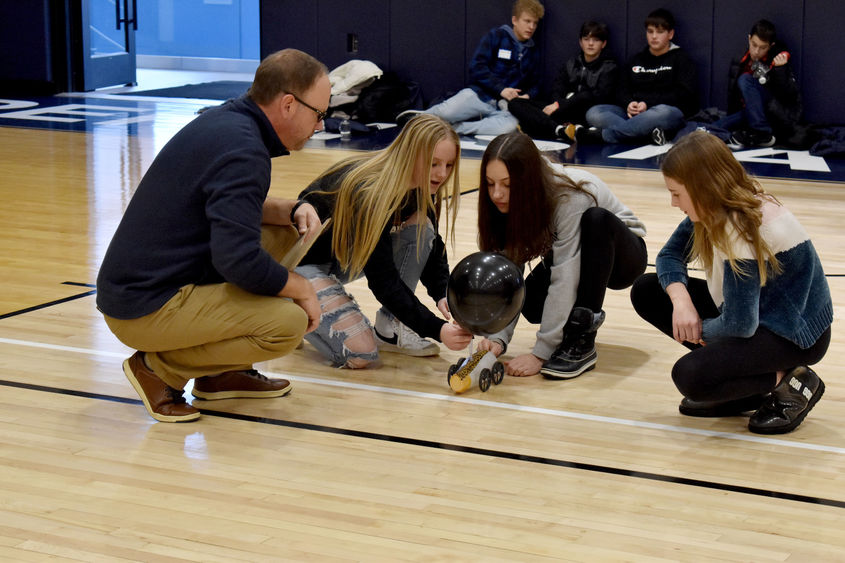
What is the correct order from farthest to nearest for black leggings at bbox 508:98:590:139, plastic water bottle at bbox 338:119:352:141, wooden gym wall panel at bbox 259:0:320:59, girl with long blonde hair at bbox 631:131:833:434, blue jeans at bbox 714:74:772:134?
wooden gym wall panel at bbox 259:0:320:59 → plastic water bottle at bbox 338:119:352:141 → black leggings at bbox 508:98:590:139 → blue jeans at bbox 714:74:772:134 → girl with long blonde hair at bbox 631:131:833:434

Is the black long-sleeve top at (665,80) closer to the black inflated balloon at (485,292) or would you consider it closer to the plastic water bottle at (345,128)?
the plastic water bottle at (345,128)

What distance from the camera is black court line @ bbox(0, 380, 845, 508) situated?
106 inches

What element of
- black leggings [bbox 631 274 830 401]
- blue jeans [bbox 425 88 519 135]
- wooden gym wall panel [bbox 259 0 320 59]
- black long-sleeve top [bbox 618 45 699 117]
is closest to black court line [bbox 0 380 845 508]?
black leggings [bbox 631 274 830 401]

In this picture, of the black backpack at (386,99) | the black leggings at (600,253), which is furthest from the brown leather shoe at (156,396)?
the black backpack at (386,99)

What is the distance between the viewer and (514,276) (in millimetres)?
3244

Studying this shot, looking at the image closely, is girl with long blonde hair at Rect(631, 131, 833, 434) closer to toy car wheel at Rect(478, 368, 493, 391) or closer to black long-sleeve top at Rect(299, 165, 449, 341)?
toy car wheel at Rect(478, 368, 493, 391)

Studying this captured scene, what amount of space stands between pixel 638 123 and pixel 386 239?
253 inches

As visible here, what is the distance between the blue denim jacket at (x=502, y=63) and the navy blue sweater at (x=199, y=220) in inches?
292

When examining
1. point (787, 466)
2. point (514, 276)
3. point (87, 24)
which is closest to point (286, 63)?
point (514, 276)

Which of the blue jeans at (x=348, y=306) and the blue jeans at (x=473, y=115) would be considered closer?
the blue jeans at (x=348, y=306)

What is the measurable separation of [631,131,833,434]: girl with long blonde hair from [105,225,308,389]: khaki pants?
1.09 metres

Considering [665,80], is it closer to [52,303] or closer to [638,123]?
[638,123]

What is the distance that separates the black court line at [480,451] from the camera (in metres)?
2.68

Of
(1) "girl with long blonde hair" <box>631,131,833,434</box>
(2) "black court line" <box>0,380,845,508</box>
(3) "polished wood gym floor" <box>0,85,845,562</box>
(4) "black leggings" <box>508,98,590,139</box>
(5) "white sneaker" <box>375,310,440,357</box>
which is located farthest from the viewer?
(4) "black leggings" <box>508,98,590,139</box>
